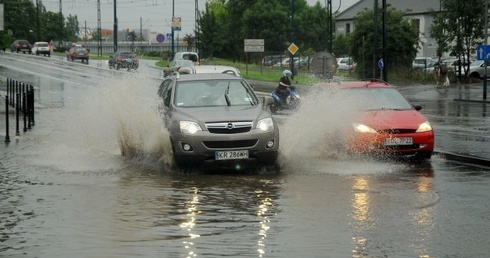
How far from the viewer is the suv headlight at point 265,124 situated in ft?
43.3

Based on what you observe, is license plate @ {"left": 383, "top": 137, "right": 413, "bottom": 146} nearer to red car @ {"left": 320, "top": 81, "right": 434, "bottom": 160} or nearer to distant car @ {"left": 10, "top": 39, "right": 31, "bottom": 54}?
red car @ {"left": 320, "top": 81, "right": 434, "bottom": 160}

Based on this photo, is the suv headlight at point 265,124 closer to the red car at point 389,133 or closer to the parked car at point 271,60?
the red car at point 389,133

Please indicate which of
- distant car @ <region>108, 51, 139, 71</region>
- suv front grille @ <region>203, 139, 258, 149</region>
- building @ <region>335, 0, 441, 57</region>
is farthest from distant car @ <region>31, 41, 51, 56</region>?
suv front grille @ <region>203, 139, 258, 149</region>

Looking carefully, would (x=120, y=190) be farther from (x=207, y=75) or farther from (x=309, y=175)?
(x=207, y=75)

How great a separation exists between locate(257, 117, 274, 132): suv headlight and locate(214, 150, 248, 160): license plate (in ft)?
1.56

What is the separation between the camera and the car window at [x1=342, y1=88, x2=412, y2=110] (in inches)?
632

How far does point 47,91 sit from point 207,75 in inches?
1013

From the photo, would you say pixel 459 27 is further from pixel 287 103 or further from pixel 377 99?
pixel 377 99

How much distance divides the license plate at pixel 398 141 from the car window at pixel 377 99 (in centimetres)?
138

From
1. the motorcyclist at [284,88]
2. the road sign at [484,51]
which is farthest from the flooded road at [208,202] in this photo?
the road sign at [484,51]

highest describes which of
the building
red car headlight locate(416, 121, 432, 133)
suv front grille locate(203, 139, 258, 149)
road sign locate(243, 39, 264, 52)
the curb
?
the building

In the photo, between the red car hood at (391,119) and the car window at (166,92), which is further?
the red car hood at (391,119)

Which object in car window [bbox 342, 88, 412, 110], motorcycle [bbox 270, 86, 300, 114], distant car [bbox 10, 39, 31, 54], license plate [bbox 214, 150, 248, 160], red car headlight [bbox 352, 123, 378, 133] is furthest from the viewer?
distant car [bbox 10, 39, 31, 54]

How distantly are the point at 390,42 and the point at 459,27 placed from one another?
5.86 meters
